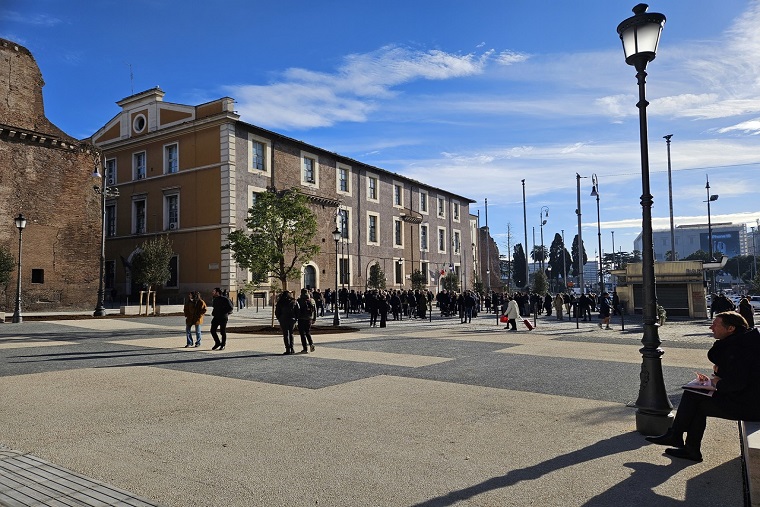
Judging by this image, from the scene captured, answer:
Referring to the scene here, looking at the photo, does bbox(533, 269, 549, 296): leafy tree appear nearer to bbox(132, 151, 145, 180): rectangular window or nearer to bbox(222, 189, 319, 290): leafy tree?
bbox(222, 189, 319, 290): leafy tree

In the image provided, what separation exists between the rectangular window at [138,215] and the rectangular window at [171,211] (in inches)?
105

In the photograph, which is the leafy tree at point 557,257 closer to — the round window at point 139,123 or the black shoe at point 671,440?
the round window at point 139,123

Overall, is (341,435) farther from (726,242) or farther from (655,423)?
(726,242)

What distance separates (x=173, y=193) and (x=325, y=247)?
1176cm

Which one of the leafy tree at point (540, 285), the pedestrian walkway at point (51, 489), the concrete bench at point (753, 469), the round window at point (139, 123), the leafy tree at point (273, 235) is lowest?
the pedestrian walkway at point (51, 489)

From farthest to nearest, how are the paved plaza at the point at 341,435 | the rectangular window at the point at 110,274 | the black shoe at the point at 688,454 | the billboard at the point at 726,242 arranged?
1. the billboard at the point at 726,242
2. the rectangular window at the point at 110,274
3. the black shoe at the point at 688,454
4. the paved plaza at the point at 341,435

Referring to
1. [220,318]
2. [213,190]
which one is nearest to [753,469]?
[220,318]

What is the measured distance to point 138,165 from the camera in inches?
1566

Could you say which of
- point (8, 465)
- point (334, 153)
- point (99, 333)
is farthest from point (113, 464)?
point (334, 153)

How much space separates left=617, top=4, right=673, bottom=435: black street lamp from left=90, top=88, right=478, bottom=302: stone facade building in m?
23.8

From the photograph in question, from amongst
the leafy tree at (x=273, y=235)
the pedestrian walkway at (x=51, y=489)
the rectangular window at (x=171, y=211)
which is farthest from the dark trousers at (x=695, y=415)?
the rectangular window at (x=171, y=211)

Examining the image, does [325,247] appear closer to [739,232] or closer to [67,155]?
[67,155]

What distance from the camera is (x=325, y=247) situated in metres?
41.9

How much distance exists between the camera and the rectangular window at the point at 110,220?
40656 millimetres
